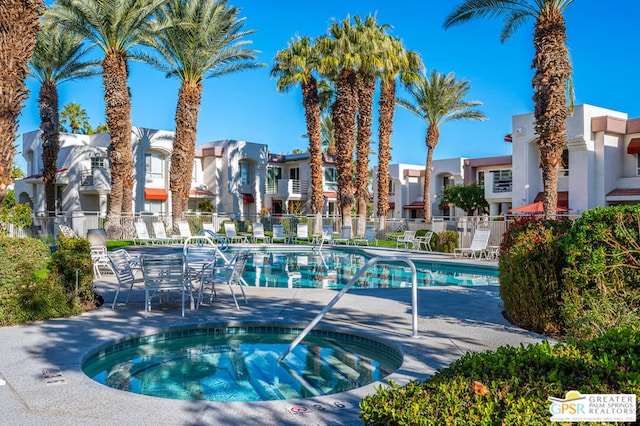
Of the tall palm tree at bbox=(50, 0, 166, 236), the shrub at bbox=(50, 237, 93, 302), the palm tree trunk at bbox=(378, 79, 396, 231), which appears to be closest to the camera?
the shrub at bbox=(50, 237, 93, 302)

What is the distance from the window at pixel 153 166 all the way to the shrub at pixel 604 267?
35.6 metres

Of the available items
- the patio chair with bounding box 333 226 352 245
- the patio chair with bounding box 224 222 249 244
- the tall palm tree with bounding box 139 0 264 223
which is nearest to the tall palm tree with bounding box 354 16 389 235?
the patio chair with bounding box 333 226 352 245

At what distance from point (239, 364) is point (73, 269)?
3616 millimetres

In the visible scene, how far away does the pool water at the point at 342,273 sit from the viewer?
13.8 meters

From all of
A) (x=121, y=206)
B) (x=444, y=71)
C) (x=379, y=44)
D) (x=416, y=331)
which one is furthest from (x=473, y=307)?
(x=444, y=71)

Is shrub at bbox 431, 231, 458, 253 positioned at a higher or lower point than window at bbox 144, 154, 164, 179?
lower

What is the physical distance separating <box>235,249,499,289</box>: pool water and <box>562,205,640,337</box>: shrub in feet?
22.3

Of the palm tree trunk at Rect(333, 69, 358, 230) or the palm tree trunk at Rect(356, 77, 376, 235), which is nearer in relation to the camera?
the palm tree trunk at Rect(333, 69, 358, 230)

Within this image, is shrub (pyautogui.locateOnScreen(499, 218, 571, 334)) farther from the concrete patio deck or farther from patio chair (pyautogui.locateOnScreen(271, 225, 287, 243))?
patio chair (pyautogui.locateOnScreen(271, 225, 287, 243))

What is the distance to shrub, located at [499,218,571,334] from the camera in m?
7.11

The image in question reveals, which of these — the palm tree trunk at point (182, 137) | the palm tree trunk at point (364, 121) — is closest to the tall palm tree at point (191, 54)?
the palm tree trunk at point (182, 137)

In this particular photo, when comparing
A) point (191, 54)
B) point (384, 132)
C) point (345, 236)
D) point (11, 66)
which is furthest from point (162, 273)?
point (384, 132)

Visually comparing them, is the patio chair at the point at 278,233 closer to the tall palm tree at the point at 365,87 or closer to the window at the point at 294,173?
the tall palm tree at the point at 365,87

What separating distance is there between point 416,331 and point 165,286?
12.8 feet
